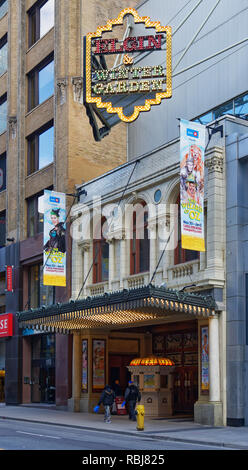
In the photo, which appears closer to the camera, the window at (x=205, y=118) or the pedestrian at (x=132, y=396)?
the pedestrian at (x=132, y=396)

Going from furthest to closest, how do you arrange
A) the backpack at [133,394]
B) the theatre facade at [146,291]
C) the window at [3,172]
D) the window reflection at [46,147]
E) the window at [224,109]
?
the window at [3,172]
the window reflection at [46,147]
the window at [224,109]
the backpack at [133,394]
the theatre facade at [146,291]

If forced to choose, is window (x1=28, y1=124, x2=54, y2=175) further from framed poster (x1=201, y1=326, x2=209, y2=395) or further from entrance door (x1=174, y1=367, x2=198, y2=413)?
framed poster (x1=201, y1=326, x2=209, y2=395)

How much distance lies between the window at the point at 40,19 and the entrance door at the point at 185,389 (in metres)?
22.5

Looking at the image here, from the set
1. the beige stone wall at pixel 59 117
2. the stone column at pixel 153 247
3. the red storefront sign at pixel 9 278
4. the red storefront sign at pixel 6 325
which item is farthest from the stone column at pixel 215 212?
the red storefront sign at pixel 6 325

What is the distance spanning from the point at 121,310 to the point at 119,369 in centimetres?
1032

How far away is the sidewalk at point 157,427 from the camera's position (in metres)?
20.4

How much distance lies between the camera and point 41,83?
43031 millimetres

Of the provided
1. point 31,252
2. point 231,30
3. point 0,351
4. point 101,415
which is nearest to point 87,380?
point 101,415

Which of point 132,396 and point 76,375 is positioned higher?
point 76,375

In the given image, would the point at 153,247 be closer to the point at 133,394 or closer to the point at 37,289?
the point at 133,394

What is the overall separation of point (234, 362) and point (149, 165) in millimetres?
9879

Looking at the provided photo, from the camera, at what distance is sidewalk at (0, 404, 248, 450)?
20375mm

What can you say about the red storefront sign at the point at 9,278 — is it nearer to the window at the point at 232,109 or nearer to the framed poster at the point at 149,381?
the framed poster at the point at 149,381

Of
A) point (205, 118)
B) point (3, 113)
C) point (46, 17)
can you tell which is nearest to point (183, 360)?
point (205, 118)
